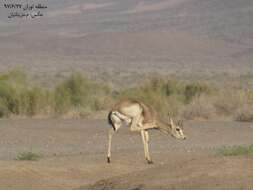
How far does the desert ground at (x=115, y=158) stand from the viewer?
12.8 metres

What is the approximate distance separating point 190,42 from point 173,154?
9721 cm

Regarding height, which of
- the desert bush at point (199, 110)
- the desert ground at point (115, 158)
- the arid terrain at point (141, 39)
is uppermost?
the desert ground at point (115, 158)

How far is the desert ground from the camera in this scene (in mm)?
12766

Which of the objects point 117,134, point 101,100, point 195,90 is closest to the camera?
point 117,134

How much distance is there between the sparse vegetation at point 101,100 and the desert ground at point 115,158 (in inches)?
88.6

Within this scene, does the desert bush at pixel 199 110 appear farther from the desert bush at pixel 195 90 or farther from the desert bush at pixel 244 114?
the desert bush at pixel 195 90

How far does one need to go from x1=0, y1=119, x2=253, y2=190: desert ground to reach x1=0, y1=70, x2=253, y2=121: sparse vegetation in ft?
7.38

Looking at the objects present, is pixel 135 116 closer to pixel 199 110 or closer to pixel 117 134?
pixel 117 134

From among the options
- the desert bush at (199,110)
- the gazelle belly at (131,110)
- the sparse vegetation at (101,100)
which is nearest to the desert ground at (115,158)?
the gazelle belly at (131,110)

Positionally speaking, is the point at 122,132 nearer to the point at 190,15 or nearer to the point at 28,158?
the point at 28,158

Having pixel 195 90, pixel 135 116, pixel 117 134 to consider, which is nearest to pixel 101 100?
pixel 195 90

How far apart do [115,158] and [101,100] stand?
16.9 metres

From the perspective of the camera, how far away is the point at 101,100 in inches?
1447

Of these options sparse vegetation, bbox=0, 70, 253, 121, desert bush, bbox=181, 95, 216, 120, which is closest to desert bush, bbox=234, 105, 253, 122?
sparse vegetation, bbox=0, 70, 253, 121
